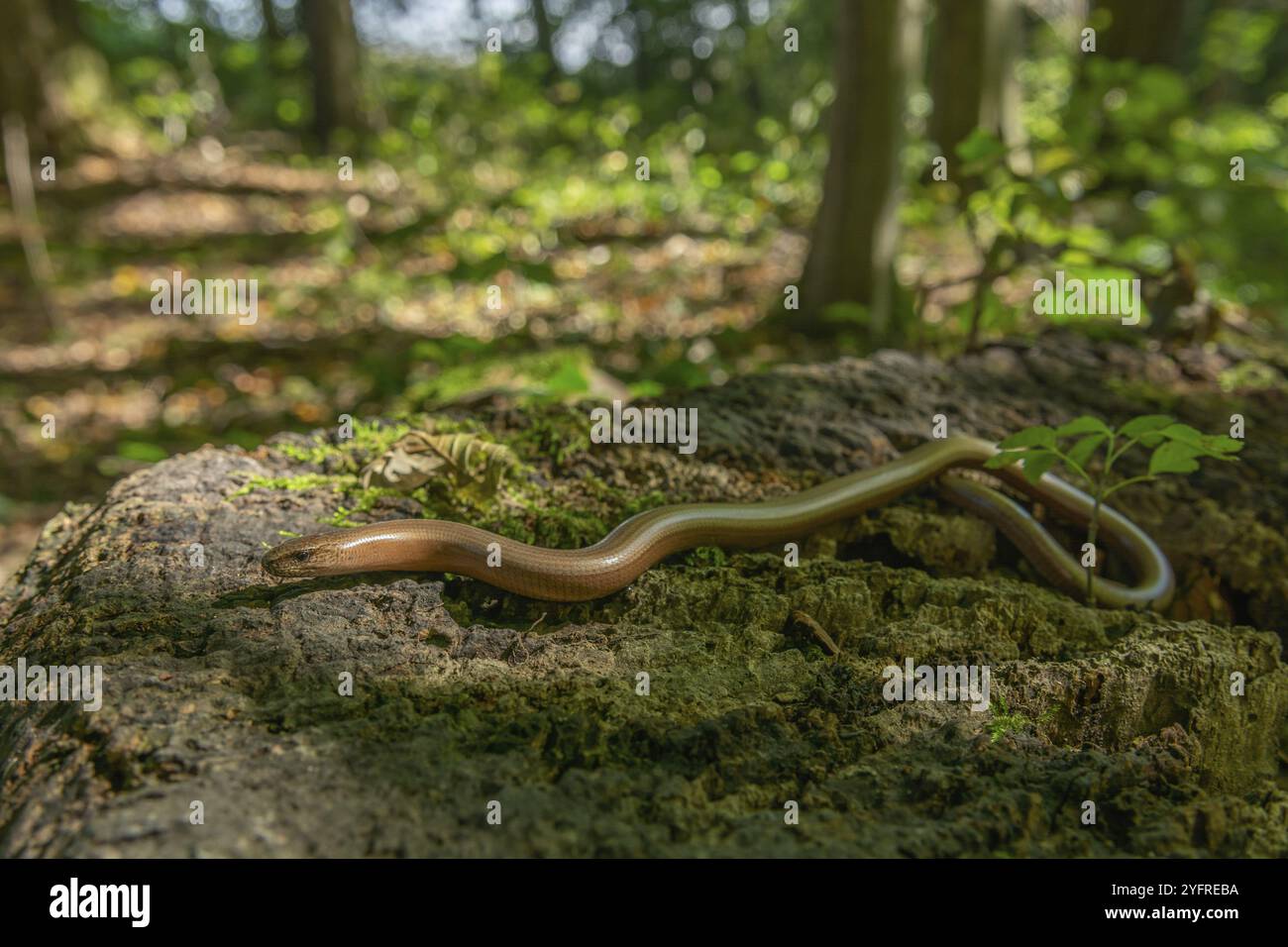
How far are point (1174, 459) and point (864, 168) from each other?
5.05 metres

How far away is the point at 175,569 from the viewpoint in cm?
245

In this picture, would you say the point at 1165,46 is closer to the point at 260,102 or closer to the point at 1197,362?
the point at 1197,362

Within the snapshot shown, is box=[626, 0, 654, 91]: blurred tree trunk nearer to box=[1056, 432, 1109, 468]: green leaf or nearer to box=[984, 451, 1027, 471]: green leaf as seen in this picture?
box=[984, 451, 1027, 471]: green leaf

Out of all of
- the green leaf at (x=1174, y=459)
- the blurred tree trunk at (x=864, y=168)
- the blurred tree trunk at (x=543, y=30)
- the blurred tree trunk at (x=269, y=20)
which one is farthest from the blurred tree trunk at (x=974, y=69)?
the blurred tree trunk at (x=269, y=20)

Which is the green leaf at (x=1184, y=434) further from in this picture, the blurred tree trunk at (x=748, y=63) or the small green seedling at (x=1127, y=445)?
the blurred tree trunk at (x=748, y=63)

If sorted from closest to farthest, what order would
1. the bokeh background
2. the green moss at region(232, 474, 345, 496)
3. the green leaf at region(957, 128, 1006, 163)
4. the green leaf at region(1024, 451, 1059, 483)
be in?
the green leaf at region(1024, 451, 1059, 483) < the green moss at region(232, 474, 345, 496) < the green leaf at region(957, 128, 1006, 163) < the bokeh background

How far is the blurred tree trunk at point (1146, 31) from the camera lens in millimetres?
9820

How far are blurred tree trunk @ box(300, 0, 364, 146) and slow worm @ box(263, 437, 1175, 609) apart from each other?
13049 millimetres

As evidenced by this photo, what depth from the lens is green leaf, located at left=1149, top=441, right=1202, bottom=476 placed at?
2375mm

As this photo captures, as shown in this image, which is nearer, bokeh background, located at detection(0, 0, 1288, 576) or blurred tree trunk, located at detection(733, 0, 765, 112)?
bokeh background, located at detection(0, 0, 1288, 576)

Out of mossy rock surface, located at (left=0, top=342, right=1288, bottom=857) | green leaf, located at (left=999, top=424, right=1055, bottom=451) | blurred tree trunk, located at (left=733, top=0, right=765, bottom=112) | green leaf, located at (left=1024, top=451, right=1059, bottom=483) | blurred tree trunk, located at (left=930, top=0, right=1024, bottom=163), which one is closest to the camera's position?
mossy rock surface, located at (left=0, top=342, right=1288, bottom=857)

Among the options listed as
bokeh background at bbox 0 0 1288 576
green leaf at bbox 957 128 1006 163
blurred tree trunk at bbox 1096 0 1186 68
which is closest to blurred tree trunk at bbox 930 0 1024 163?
bokeh background at bbox 0 0 1288 576

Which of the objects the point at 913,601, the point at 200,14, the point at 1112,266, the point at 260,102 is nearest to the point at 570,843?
the point at 913,601

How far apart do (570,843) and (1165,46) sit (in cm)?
1197
